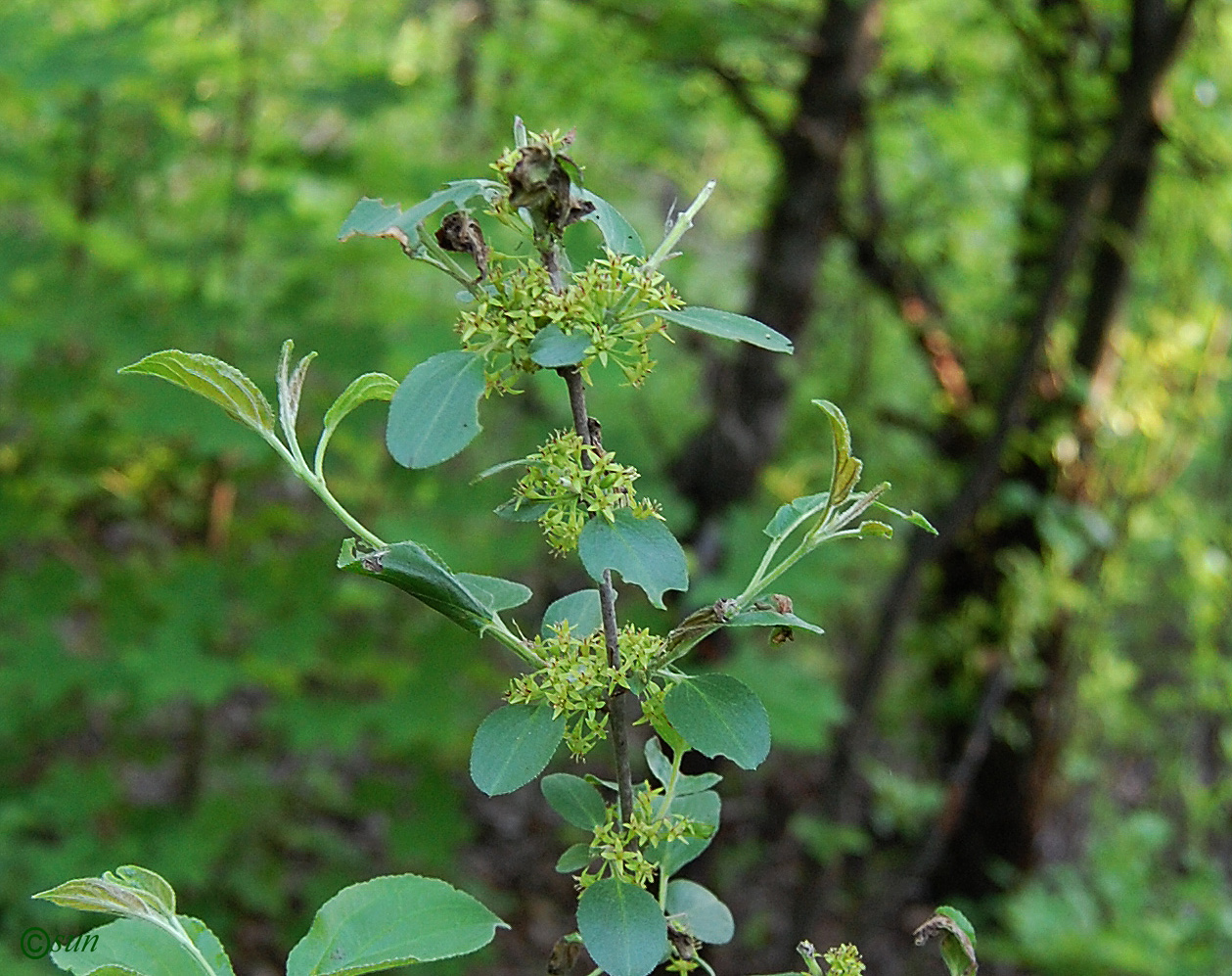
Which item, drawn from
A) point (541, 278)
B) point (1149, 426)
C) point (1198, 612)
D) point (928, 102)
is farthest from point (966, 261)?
point (541, 278)

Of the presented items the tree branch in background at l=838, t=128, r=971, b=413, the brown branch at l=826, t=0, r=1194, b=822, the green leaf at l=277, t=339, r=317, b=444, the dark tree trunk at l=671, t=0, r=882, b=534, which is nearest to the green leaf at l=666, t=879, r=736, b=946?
the green leaf at l=277, t=339, r=317, b=444

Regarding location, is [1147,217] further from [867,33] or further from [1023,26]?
[867,33]

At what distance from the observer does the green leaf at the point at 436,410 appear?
1.84 ft

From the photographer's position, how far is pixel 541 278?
562 millimetres

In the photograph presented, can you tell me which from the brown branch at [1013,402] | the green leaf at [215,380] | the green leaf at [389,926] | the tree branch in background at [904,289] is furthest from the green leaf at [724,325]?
the tree branch in background at [904,289]

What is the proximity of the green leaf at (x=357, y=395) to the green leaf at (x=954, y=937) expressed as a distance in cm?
39

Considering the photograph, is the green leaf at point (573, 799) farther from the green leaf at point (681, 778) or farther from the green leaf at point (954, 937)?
the green leaf at point (954, 937)

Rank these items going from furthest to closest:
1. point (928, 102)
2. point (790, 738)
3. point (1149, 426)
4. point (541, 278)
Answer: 1. point (928, 102)
2. point (1149, 426)
3. point (790, 738)
4. point (541, 278)

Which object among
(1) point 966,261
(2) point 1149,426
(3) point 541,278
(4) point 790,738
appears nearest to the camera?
(3) point 541,278

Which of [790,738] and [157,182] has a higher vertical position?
[157,182]

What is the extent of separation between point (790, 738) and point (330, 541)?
1.26 meters

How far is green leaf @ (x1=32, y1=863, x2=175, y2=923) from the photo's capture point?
0.53 meters

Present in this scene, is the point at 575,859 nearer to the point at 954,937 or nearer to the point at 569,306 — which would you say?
the point at 954,937

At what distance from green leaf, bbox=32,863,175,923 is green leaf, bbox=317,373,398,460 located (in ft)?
0.75
